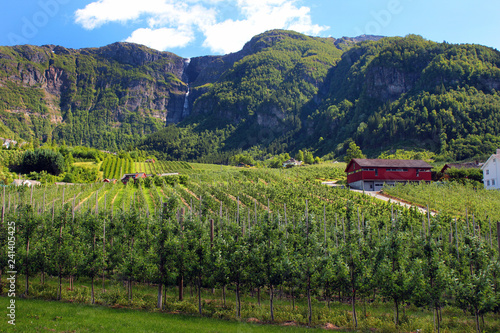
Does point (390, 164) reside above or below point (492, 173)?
above

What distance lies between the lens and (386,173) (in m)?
57.1

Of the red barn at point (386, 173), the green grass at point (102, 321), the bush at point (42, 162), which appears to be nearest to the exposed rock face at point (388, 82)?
the red barn at point (386, 173)

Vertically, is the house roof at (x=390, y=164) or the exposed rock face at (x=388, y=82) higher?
the exposed rock face at (x=388, y=82)

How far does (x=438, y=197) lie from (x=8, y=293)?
4266 cm

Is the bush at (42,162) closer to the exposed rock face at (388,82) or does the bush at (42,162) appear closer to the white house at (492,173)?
the white house at (492,173)

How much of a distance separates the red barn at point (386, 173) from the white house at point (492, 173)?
8871mm

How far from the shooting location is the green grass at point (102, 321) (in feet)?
37.8

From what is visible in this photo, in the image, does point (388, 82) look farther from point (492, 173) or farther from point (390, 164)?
point (390, 164)

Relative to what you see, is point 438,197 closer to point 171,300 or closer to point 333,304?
point 333,304

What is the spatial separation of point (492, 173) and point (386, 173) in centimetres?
1662

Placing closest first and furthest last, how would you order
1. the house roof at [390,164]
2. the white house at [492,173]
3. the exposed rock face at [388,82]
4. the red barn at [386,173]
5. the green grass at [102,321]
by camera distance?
1. the green grass at [102,321]
2. the white house at [492,173]
3. the red barn at [386,173]
4. the house roof at [390,164]
5. the exposed rock face at [388,82]

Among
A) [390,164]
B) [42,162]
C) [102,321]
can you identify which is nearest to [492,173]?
[390,164]

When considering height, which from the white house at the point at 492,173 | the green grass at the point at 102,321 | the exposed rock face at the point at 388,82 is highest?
the exposed rock face at the point at 388,82

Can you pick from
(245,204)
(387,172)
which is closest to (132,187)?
(245,204)
